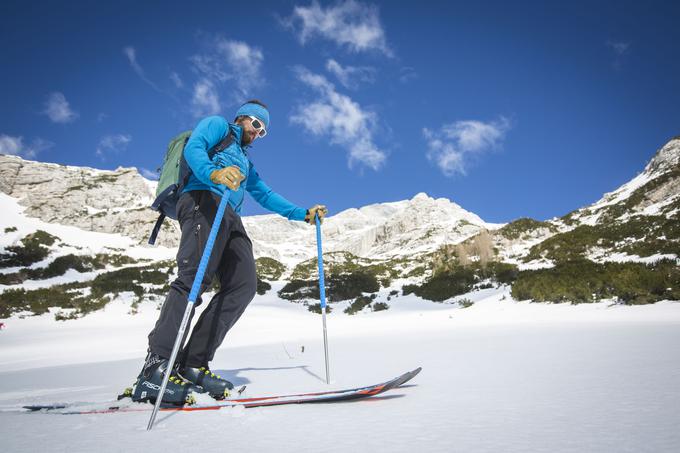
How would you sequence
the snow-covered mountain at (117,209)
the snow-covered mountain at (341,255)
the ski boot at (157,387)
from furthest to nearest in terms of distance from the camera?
the snow-covered mountain at (117,209) → the snow-covered mountain at (341,255) → the ski boot at (157,387)

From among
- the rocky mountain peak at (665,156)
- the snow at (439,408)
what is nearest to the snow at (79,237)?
the snow at (439,408)

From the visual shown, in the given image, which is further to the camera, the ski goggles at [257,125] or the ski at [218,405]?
the ski goggles at [257,125]

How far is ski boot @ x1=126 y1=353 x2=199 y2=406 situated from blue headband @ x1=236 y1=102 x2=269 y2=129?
201cm

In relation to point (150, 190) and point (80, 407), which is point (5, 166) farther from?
point (80, 407)

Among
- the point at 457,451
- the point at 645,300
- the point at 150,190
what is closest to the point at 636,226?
the point at 645,300

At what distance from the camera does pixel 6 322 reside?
38.6 feet

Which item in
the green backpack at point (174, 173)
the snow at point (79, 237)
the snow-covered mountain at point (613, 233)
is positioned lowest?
the green backpack at point (174, 173)

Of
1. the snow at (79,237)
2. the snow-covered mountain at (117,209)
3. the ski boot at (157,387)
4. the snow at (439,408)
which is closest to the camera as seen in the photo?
the snow at (439,408)

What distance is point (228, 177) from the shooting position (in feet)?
7.20

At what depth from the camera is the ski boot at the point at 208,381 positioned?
2.32 metres

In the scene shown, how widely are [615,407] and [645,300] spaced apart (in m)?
7.65

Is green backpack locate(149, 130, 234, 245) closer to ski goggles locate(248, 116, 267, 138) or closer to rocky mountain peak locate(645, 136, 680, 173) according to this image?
ski goggles locate(248, 116, 267, 138)

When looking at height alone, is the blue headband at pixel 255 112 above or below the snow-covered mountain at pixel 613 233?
below

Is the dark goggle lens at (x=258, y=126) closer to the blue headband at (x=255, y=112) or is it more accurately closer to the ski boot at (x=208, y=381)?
the blue headband at (x=255, y=112)
